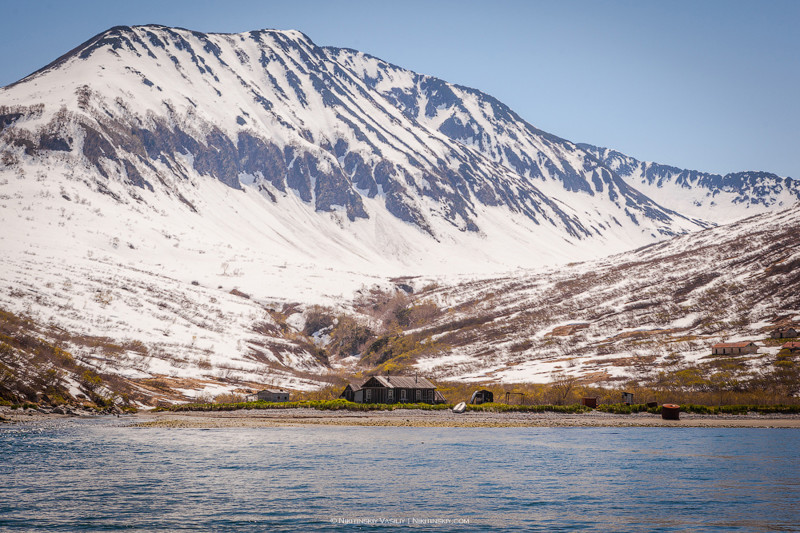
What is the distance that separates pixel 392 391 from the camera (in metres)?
134

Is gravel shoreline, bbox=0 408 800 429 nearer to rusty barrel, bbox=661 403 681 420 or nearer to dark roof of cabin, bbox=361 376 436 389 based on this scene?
rusty barrel, bbox=661 403 681 420

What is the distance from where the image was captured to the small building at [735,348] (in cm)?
15425

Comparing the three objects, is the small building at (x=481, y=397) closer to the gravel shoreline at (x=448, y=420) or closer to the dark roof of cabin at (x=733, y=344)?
the gravel shoreline at (x=448, y=420)

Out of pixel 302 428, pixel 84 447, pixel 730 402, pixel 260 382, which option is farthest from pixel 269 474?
pixel 260 382

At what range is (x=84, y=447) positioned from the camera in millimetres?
62156

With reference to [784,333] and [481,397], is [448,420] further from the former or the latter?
[784,333]

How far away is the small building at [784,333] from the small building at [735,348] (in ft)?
28.1

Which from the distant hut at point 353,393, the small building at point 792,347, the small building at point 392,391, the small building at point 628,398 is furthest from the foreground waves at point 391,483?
the small building at point 792,347

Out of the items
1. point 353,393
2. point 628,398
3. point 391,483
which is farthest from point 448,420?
point 391,483

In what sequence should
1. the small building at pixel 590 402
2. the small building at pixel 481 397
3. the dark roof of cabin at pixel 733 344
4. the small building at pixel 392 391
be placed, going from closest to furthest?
the small building at pixel 590 402 → the small building at pixel 392 391 → the small building at pixel 481 397 → the dark roof of cabin at pixel 733 344

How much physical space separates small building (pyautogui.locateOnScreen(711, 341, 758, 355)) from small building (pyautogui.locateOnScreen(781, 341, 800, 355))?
18.2 ft

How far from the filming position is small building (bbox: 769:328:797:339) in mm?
160750

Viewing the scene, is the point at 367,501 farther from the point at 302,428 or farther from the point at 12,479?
the point at 302,428

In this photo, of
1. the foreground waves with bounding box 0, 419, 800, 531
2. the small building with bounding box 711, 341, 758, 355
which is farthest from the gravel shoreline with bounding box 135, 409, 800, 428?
the small building with bounding box 711, 341, 758, 355
